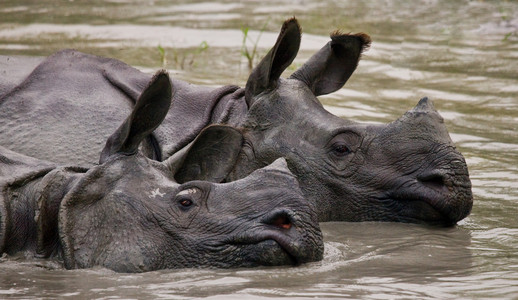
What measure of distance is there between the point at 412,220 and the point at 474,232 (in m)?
0.38

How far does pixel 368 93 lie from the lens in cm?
1155

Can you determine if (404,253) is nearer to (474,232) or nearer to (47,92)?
(474,232)

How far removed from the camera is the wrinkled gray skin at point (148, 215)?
5.61 meters

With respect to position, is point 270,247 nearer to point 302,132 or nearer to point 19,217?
point 19,217

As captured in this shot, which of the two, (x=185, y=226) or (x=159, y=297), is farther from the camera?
(x=185, y=226)

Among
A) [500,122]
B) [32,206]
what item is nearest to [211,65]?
[500,122]

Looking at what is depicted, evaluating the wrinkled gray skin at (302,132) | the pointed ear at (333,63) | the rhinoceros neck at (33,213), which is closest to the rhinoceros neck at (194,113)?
the wrinkled gray skin at (302,132)

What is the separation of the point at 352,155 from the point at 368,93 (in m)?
4.51

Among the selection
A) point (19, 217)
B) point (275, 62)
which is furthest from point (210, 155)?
point (19, 217)

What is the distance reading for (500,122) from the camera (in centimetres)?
1066

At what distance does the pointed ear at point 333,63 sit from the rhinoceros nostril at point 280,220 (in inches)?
89.4

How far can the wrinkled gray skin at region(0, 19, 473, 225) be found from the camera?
692cm

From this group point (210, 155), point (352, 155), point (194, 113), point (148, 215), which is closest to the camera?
point (148, 215)

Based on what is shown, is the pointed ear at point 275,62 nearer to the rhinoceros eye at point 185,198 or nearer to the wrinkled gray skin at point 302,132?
the wrinkled gray skin at point 302,132
